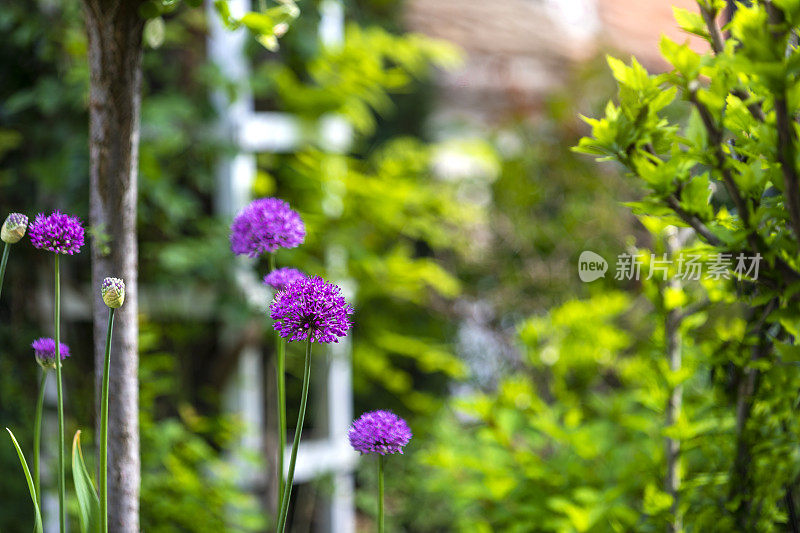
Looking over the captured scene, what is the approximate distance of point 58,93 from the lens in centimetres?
195

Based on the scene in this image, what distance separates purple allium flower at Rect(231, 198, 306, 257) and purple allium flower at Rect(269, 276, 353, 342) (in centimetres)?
14

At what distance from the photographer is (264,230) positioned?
709mm

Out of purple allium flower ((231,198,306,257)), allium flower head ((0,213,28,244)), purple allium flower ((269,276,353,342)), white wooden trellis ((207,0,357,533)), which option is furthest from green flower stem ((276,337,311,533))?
white wooden trellis ((207,0,357,533))

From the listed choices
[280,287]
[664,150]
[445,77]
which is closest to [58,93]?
[280,287]

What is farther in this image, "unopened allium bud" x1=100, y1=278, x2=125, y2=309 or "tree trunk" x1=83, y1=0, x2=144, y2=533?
"tree trunk" x1=83, y1=0, x2=144, y2=533

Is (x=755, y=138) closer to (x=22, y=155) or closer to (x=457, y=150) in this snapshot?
(x=22, y=155)

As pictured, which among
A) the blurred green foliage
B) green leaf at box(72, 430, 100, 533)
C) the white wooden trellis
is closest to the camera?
the blurred green foliage

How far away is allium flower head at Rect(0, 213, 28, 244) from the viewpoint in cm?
63

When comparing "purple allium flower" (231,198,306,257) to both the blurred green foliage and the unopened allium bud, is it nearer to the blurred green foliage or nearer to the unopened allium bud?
the unopened allium bud

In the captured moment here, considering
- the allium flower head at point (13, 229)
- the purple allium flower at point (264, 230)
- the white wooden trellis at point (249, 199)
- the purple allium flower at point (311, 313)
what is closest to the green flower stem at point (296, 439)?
the purple allium flower at point (311, 313)

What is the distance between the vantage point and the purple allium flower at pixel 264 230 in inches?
27.9

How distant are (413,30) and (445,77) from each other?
22.7 inches

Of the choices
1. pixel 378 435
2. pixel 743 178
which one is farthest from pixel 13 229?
pixel 743 178

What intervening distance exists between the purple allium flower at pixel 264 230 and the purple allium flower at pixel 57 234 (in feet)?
0.49
